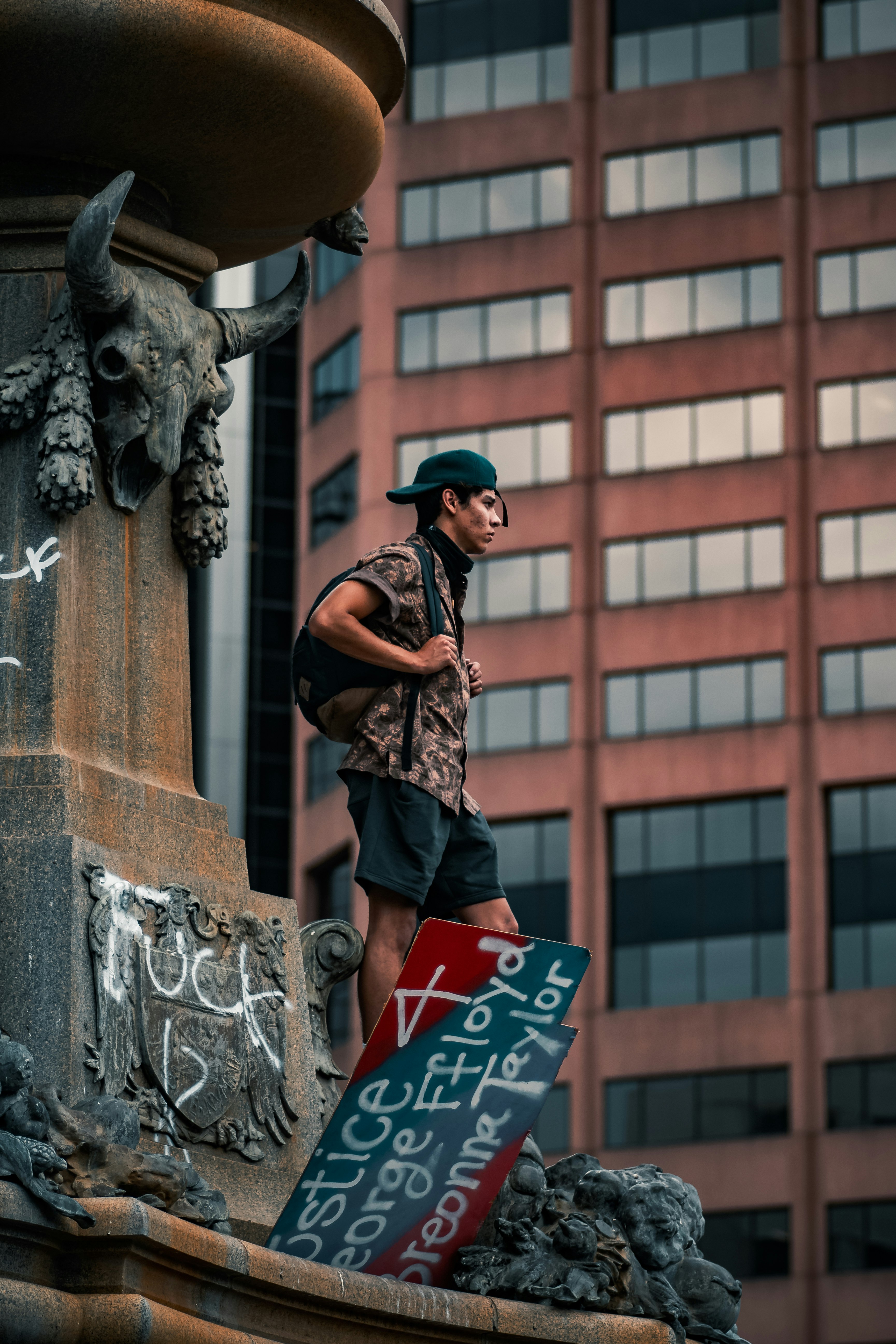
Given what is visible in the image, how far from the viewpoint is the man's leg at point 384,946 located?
8.23 metres

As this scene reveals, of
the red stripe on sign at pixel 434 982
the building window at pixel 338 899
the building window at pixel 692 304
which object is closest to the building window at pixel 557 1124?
the building window at pixel 338 899

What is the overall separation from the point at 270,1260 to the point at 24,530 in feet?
7.85

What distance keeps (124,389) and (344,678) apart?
110cm

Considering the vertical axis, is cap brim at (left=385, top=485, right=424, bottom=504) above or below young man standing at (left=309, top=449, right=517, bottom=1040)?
above

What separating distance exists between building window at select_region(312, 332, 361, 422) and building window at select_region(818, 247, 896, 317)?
10.7m

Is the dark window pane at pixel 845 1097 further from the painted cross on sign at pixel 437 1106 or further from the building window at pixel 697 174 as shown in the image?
the painted cross on sign at pixel 437 1106

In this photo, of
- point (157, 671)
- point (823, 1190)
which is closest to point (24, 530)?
point (157, 671)

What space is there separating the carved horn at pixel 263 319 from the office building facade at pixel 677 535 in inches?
1739

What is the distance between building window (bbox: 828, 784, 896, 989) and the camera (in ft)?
175

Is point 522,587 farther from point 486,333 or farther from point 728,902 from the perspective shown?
point 728,902

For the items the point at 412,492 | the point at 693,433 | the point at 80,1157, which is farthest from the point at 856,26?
the point at 80,1157

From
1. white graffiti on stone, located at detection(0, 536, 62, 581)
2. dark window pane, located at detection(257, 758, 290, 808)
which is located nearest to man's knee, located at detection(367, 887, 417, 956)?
white graffiti on stone, located at detection(0, 536, 62, 581)

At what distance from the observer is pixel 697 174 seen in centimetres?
5950

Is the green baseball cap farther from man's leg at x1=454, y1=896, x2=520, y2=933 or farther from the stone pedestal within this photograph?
man's leg at x1=454, y1=896, x2=520, y2=933
